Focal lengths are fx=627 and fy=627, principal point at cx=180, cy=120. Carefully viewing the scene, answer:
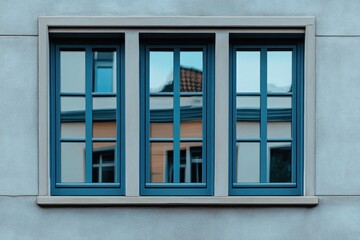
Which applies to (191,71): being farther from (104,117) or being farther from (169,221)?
(169,221)

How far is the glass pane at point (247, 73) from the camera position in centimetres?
820

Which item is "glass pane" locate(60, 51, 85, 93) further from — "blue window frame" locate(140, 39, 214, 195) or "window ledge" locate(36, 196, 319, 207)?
"window ledge" locate(36, 196, 319, 207)

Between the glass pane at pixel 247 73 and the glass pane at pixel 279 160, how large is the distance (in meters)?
0.79

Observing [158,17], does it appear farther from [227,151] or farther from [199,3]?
[227,151]

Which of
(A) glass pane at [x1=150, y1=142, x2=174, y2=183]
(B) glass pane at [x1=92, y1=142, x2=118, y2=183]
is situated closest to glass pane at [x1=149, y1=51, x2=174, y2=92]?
(A) glass pane at [x1=150, y1=142, x2=174, y2=183]

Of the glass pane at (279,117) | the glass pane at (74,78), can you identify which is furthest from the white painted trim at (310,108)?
the glass pane at (74,78)

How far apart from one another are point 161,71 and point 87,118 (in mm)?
1146

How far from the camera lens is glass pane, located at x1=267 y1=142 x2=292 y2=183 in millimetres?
8219

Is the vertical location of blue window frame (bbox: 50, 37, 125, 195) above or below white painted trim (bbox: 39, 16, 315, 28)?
below

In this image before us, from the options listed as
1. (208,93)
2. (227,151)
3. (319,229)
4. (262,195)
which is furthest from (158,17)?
(319,229)

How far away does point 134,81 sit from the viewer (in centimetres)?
801

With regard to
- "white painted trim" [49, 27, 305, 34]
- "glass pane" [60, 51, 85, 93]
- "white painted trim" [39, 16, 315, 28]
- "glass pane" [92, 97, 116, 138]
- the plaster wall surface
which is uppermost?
"white painted trim" [39, 16, 315, 28]

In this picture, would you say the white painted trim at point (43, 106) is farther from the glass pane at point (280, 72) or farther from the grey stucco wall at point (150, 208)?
the glass pane at point (280, 72)

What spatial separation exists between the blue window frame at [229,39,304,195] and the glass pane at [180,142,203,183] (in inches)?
16.3
